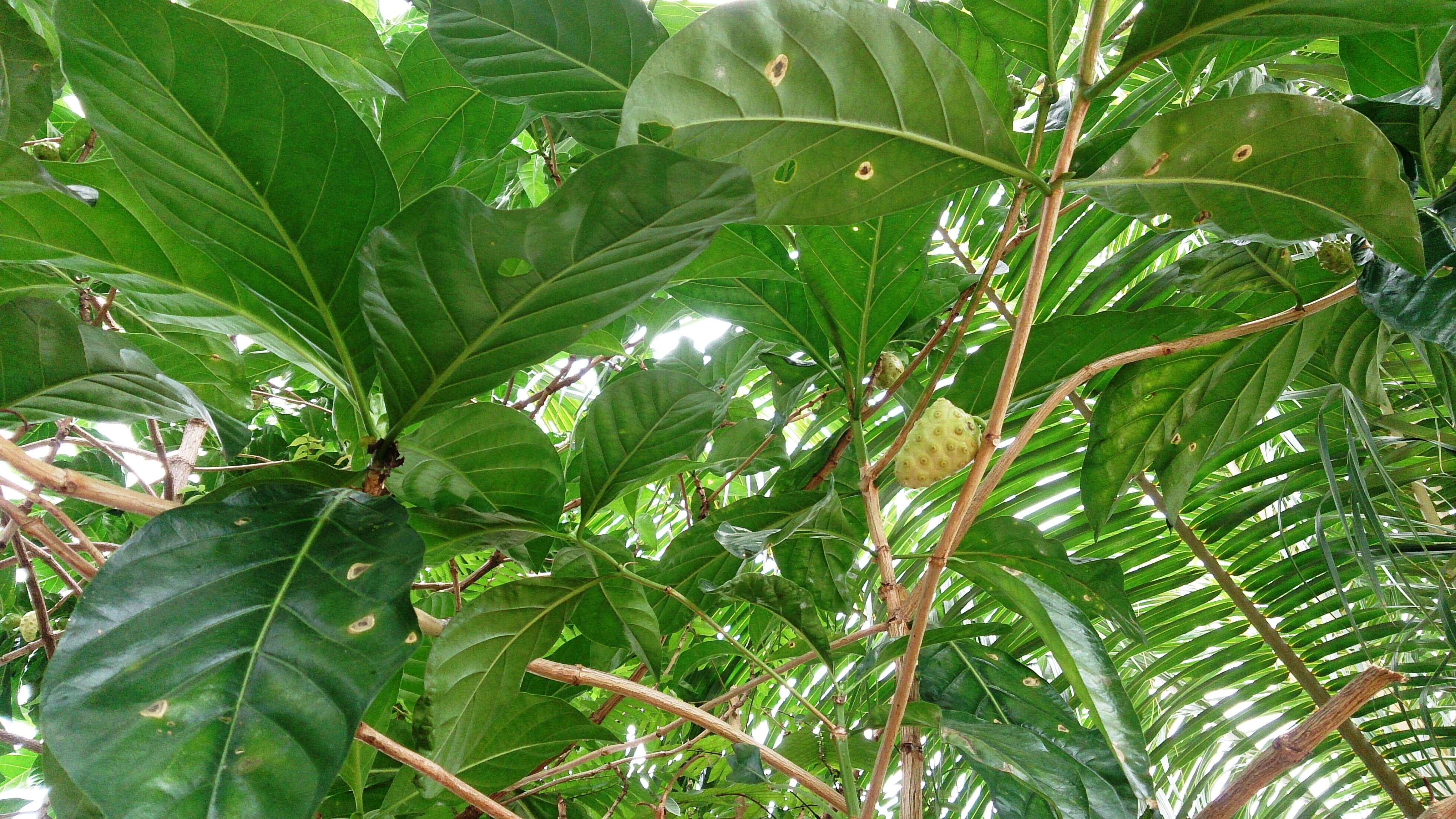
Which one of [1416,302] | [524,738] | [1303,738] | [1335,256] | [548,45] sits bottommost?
[524,738]

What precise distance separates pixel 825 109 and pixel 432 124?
487 mm

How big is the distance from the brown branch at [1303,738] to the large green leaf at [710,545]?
0.39 meters

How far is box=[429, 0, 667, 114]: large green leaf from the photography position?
660 millimetres

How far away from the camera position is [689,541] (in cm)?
89

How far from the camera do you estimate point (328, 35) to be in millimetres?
814

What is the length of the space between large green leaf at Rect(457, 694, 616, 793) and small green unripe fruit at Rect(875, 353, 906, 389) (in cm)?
51

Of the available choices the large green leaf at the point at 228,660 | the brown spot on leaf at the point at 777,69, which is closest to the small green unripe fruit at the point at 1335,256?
the brown spot on leaf at the point at 777,69

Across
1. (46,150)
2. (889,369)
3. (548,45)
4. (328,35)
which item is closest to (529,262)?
(548,45)

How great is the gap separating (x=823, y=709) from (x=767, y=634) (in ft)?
0.96

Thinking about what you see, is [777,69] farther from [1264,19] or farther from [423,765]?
[423,765]

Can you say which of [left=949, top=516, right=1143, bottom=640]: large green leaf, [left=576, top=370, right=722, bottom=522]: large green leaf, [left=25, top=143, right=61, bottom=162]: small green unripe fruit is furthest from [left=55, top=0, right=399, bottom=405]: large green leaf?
[left=25, top=143, right=61, bottom=162]: small green unripe fruit

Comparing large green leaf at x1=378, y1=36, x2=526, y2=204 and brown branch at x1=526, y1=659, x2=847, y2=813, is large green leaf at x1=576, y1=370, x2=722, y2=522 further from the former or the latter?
large green leaf at x1=378, y1=36, x2=526, y2=204

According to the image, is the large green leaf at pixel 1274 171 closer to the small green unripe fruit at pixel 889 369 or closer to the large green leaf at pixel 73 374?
the small green unripe fruit at pixel 889 369

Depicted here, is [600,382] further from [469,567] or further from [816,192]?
[816,192]
